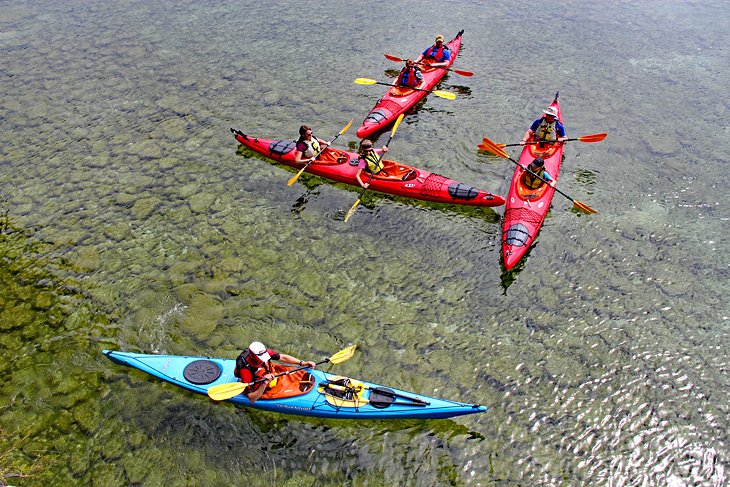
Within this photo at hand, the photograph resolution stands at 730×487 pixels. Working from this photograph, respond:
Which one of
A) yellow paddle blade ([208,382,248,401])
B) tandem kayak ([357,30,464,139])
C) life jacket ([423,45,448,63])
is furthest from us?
life jacket ([423,45,448,63])

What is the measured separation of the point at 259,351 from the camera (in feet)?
25.3

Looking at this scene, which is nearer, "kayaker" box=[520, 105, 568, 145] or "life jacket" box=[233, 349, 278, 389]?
"life jacket" box=[233, 349, 278, 389]

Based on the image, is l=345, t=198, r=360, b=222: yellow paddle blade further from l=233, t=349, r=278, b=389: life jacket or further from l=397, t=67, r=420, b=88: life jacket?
l=397, t=67, r=420, b=88: life jacket

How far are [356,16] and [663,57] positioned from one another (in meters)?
12.6

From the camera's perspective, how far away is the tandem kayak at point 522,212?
1045 centimetres

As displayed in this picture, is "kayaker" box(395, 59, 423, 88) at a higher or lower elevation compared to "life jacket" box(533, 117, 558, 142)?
higher

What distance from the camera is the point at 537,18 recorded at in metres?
21.0

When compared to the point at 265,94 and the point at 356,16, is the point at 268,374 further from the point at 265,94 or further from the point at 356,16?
the point at 356,16

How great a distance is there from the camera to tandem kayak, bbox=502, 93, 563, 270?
34.3ft

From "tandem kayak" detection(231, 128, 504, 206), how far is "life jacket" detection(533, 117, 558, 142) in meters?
2.54

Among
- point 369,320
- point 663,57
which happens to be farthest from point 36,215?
point 663,57

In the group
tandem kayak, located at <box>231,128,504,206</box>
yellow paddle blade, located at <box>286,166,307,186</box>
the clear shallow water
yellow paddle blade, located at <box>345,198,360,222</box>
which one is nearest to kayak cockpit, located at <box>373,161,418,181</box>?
tandem kayak, located at <box>231,128,504,206</box>

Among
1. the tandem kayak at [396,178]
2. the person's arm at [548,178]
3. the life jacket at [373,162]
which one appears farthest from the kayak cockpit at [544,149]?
the life jacket at [373,162]

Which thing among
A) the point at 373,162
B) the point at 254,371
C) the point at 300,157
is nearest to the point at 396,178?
the point at 373,162
